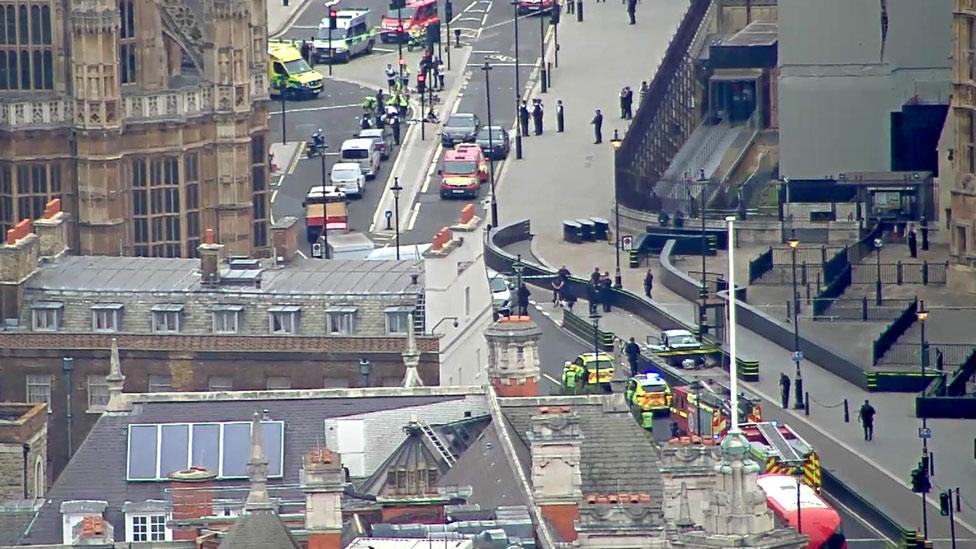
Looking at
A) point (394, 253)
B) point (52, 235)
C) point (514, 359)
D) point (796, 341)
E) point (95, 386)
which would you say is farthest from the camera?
point (394, 253)

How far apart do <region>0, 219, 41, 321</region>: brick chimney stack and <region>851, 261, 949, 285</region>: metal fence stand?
40002 mm

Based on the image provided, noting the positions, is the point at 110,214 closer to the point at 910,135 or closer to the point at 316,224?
the point at 316,224

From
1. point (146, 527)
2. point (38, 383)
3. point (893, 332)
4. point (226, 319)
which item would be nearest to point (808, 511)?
point (146, 527)

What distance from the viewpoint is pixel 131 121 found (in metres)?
170

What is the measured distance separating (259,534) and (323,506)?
2.27 metres

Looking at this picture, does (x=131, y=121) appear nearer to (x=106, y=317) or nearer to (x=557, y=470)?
(x=106, y=317)

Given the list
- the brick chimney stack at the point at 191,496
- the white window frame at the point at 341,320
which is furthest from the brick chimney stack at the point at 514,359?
the white window frame at the point at 341,320

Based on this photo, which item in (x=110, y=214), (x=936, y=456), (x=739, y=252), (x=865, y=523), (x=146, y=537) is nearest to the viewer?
(x=146, y=537)

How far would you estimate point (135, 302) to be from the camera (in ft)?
491

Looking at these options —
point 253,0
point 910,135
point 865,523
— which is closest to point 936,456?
point 865,523

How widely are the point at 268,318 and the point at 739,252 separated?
4477cm

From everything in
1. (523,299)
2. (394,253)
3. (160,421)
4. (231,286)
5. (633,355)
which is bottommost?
(633,355)

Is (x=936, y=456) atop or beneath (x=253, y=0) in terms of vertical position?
beneath

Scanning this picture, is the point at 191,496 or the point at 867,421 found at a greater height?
the point at 191,496
